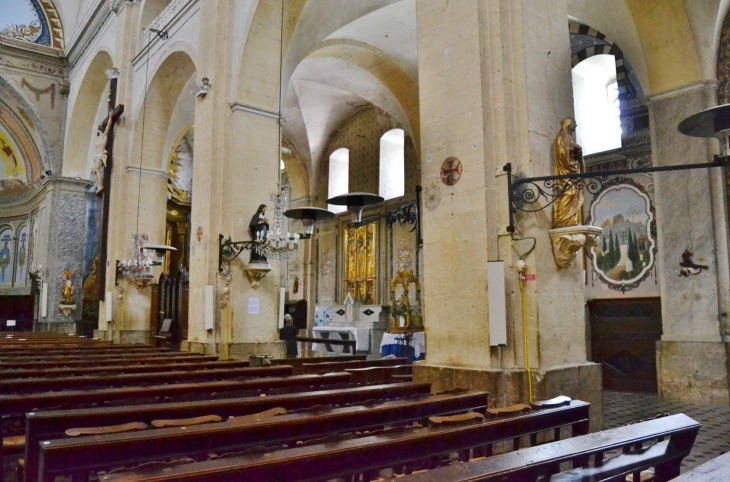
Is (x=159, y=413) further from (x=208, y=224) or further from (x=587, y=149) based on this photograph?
(x=587, y=149)

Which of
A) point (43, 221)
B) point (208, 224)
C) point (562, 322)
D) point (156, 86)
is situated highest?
point (156, 86)

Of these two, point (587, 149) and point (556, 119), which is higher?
point (587, 149)

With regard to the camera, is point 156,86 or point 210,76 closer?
point 210,76

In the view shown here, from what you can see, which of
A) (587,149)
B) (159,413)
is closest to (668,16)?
(587,149)

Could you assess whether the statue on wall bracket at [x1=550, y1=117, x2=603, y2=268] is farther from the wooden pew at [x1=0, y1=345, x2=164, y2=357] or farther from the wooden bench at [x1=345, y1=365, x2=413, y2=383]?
the wooden pew at [x1=0, y1=345, x2=164, y2=357]

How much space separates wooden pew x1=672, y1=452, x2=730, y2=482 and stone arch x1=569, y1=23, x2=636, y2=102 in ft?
29.9

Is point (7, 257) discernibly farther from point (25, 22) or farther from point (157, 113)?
point (157, 113)

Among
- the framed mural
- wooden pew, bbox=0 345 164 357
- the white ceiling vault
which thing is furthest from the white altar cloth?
the white ceiling vault

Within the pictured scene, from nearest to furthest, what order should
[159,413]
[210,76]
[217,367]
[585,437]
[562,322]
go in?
1. [585,437]
2. [159,413]
3. [562,322]
4. [217,367]
5. [210,76]

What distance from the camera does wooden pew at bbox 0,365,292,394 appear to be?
5016 millimetres

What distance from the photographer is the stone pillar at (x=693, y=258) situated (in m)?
7.50

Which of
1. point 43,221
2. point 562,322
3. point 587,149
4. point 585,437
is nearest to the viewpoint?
point 585,437

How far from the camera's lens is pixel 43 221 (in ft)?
62.3

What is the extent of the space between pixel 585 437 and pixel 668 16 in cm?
722
